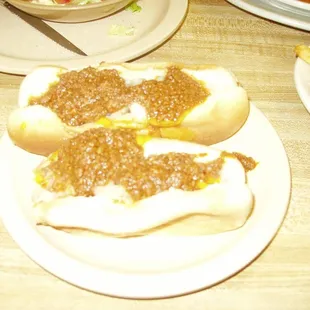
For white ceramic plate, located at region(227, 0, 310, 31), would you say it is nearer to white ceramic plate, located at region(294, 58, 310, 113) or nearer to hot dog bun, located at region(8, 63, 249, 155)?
white ceramic plate, located at region(294, 58, 310, 113)

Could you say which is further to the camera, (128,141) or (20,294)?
(128,141)

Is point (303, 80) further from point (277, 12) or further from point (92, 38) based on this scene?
point (92, 38)

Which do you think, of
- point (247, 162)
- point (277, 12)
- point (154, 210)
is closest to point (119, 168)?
point (154, 210)

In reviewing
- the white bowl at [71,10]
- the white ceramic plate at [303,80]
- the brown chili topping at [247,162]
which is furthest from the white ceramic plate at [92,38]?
the brown chili topping at [247,162]

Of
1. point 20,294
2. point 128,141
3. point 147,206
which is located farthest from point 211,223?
point 20,294

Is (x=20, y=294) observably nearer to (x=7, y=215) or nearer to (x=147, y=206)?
(x=7, y=215)

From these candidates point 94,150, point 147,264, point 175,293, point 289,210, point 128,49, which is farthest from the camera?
point 128,49

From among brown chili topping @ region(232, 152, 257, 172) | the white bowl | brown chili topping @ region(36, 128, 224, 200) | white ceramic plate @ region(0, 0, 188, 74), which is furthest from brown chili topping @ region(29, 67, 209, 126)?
the white bowl
